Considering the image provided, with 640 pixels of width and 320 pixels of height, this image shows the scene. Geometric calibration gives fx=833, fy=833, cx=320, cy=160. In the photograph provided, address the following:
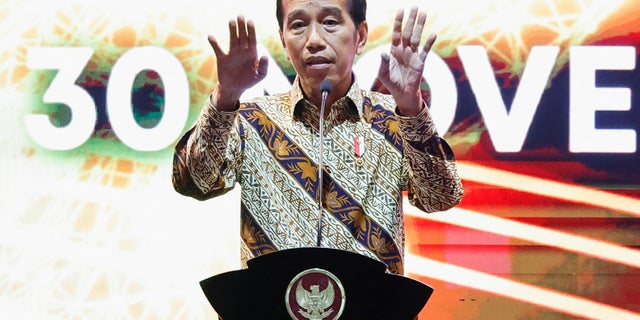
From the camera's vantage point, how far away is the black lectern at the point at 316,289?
54.6 inches

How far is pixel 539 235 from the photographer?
3.25 metres

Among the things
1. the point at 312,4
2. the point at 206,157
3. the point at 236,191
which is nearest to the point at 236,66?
the point at 206,157

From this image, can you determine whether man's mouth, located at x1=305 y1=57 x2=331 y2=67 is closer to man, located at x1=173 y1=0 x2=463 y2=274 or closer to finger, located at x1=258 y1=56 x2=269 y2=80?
man, located at x1=173 y1=0 x2=463 y2=274

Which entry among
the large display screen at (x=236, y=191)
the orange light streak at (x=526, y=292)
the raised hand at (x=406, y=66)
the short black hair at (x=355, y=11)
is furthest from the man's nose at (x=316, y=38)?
the orange light streak at (x=526, y=292)

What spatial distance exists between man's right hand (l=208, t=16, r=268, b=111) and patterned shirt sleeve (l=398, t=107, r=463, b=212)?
0.30m

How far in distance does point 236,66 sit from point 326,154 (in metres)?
0.42

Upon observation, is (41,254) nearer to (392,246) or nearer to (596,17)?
(392,246)

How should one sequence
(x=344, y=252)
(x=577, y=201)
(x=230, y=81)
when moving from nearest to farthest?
(x=344, y=252)
(x=230, y=81)
(x=577, y=201)

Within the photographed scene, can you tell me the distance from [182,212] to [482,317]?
1.26m

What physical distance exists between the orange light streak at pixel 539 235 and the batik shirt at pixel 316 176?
4.43 feet

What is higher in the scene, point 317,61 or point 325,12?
point 325,12

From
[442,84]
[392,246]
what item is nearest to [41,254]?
[442,84]

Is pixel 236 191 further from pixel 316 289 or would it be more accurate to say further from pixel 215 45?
pixel 316 289

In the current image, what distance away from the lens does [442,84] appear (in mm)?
3271
